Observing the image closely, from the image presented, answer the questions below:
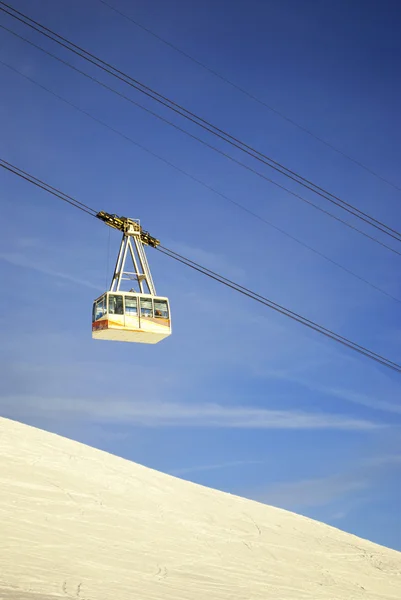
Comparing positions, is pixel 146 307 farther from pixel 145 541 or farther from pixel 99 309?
pixel 145 541

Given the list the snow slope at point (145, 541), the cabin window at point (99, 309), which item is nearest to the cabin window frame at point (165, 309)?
the cabin window at point (99, 309)

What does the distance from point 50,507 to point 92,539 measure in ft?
9.06

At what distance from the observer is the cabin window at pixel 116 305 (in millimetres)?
24672

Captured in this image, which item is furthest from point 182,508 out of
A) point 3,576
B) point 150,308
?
point 3,576

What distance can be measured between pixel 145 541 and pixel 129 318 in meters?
8.18

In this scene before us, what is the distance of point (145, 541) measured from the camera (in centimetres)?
2631

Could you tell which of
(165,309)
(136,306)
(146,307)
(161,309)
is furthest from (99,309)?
(165,309)

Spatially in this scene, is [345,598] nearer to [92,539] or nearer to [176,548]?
[176,548]

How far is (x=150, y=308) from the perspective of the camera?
83.1ft

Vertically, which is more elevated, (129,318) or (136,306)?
(136,306)

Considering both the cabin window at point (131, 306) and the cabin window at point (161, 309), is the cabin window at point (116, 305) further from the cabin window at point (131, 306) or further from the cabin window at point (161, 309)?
the cabin window at point (161, 309)

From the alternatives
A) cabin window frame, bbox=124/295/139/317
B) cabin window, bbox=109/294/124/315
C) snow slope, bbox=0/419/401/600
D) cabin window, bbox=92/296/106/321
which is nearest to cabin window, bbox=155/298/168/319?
cabin window frame, bbox=124/295/139/317

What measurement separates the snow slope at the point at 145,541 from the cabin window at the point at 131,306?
25.0 ft

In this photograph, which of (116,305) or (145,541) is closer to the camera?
(116,305)
